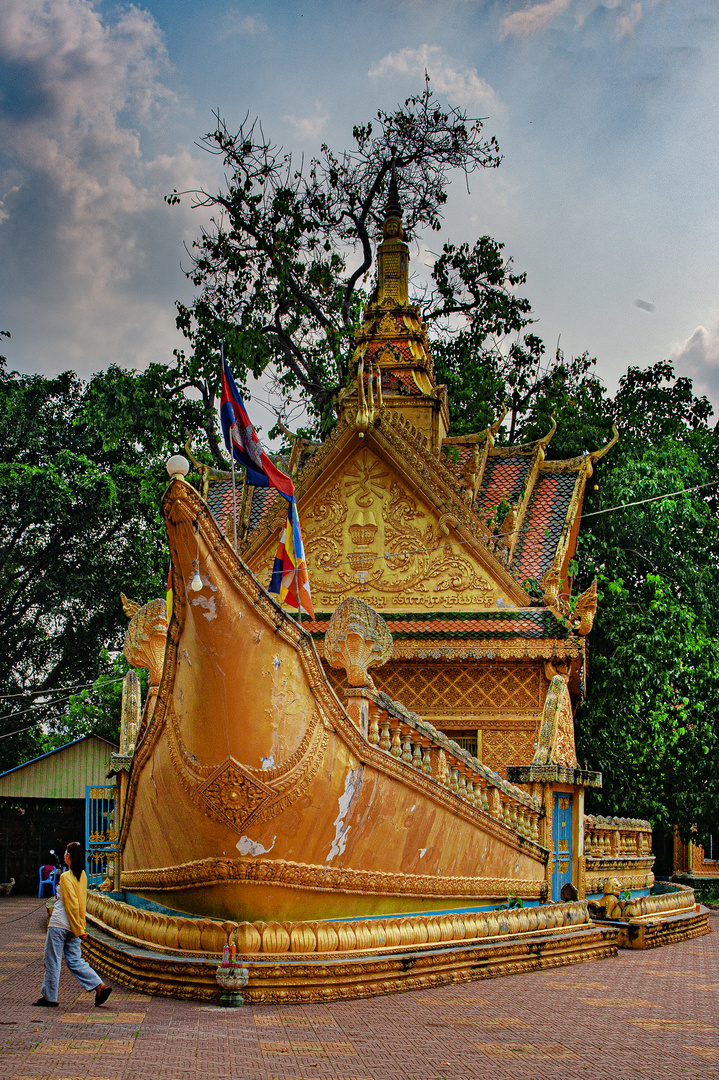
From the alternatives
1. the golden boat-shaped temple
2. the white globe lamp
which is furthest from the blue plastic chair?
the white globe lamp

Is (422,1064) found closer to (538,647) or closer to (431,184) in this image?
(538,647)

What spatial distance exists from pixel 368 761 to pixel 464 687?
6.01 m

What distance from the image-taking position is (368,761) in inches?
347

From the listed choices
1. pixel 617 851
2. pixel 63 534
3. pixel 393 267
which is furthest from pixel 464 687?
pixel 63 534

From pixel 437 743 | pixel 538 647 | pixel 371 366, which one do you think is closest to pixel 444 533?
pixel 538 647

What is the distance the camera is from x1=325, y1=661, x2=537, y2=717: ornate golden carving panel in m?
14.5

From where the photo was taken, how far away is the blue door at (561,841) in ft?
38.9

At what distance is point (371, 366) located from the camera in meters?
18.1

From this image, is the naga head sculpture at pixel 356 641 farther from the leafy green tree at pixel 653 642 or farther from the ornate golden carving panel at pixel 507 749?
the leafy green tree at pixel 653 642

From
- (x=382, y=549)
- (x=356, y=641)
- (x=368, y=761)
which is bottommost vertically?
(x=368, y=761)

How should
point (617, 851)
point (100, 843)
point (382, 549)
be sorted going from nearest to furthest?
point (617, 851) < point (100, 843) < point (382, 549)

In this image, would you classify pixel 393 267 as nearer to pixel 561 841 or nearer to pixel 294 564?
pixel 294 564

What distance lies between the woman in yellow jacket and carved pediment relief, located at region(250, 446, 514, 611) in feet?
25.7

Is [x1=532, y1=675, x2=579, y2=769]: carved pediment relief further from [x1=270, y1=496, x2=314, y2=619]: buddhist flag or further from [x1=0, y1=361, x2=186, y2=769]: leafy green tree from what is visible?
[x1=0, y1=361, x2=186, y2=769]: leafy green tree
